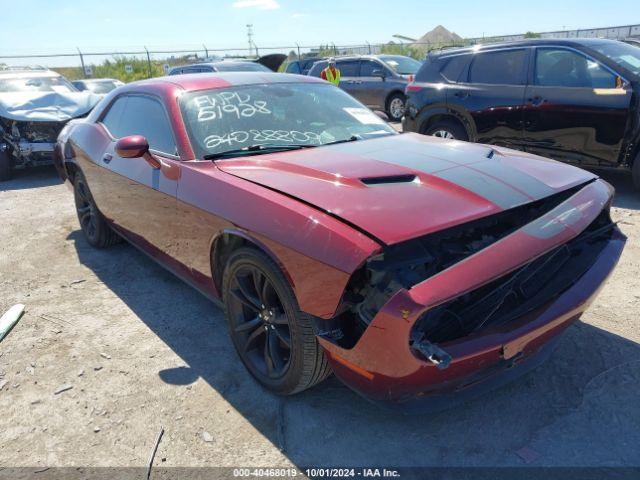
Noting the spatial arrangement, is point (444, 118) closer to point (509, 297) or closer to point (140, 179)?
point (140, 179)

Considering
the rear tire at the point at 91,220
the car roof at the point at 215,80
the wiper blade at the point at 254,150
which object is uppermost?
the car roof at the point at 215,80

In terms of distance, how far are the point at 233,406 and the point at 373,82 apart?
11.8 m

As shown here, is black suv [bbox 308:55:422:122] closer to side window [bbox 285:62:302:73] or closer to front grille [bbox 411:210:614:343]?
side window [bbox 285:62:302:73]

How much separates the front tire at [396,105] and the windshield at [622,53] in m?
6.90

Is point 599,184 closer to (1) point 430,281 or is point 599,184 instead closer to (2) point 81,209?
(1) point 430,281

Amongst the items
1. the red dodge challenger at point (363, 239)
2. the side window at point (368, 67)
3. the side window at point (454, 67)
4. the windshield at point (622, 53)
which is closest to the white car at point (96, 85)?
the side window at point (368, 67)

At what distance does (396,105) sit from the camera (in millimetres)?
12711

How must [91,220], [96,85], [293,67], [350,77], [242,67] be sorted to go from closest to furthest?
[91,220] < [242,67] < [350,77] < [96,85] < [293,67]

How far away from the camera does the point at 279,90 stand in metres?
3.60

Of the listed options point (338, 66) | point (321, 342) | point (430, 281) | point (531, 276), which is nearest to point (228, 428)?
point (321, 342)

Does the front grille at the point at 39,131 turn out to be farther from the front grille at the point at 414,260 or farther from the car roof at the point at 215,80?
the front grille at the point at 414,260

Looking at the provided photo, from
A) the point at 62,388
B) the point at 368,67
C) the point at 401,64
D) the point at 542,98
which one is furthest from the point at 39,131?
the point at 401,64

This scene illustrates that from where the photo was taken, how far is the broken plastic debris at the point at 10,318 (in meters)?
3.45

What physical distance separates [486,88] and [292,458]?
550cm
